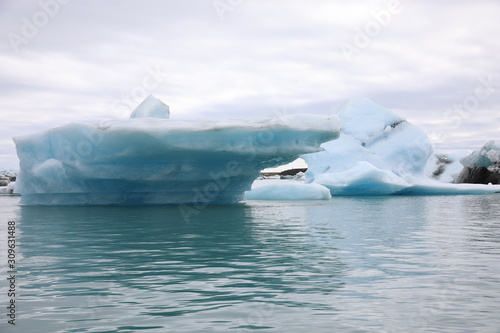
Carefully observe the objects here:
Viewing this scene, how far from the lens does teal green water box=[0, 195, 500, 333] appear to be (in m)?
4.07

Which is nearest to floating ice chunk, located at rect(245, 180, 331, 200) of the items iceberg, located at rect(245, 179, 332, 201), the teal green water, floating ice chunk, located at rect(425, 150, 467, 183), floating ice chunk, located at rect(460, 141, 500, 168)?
iceberg, located at rect(245, 179, 332, 201)


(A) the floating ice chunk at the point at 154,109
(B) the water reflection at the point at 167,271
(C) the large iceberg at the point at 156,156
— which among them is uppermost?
(A) the floating ice chunk at the point at 154,109

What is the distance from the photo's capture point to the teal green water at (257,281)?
4.07m

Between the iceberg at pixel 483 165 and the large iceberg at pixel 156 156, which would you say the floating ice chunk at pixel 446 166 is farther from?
the large iceberg at pixel 156 156

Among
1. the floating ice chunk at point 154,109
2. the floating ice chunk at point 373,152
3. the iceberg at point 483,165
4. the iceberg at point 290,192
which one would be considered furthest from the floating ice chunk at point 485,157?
the floating ice chunk at point 154,109

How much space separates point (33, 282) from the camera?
5.49m

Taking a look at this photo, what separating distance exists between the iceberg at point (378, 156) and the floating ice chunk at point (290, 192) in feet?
14.3

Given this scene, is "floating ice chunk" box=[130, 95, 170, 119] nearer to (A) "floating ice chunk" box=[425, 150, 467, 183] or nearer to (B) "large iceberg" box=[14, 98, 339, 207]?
(B) "large iceberg" box=[14, 98, 339, 207]

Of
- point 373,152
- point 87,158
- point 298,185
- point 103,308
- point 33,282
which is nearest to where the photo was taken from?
point 103,308

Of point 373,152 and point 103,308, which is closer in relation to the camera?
point 103,308

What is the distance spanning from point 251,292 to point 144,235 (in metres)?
5.25

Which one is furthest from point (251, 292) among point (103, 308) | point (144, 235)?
point (144, 235)

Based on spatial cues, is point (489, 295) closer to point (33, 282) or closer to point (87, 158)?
point (33, 282)

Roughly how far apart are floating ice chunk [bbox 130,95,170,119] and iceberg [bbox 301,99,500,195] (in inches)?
469
